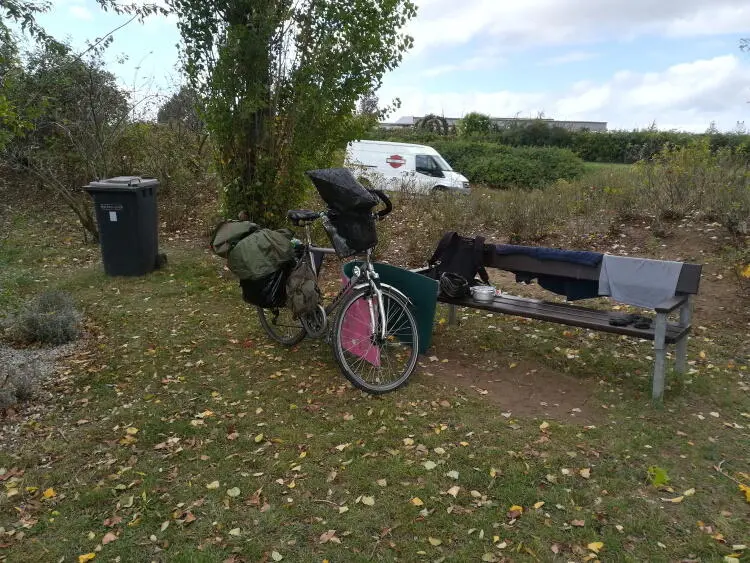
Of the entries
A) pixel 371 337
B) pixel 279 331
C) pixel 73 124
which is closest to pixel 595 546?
pixel 371 337

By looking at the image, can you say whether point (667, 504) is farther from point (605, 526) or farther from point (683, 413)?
point (683, 413)

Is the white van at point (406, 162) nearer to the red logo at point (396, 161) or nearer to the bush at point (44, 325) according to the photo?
the red logo at point (396, 161)

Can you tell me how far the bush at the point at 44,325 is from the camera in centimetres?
561

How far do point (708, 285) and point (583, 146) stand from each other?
76.1 ft

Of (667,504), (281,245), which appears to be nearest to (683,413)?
(667,504)

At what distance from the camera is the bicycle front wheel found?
4.50 meters

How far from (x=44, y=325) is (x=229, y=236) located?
2086 mm

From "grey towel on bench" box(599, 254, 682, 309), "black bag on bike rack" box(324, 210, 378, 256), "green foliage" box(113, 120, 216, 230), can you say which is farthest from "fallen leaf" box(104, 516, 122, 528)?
"green foliage" box(113, 120, 216, 230)

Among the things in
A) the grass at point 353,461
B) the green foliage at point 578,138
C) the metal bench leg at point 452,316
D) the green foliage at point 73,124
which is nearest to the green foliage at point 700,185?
the grass at point 353,461

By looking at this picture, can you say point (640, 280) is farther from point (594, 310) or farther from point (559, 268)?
point (559, 268)

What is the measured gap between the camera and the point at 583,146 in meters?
28.3

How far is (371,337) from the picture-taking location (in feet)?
15.0

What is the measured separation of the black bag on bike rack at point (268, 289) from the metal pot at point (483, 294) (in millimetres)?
1569

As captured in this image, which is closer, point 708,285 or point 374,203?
point 374,203
